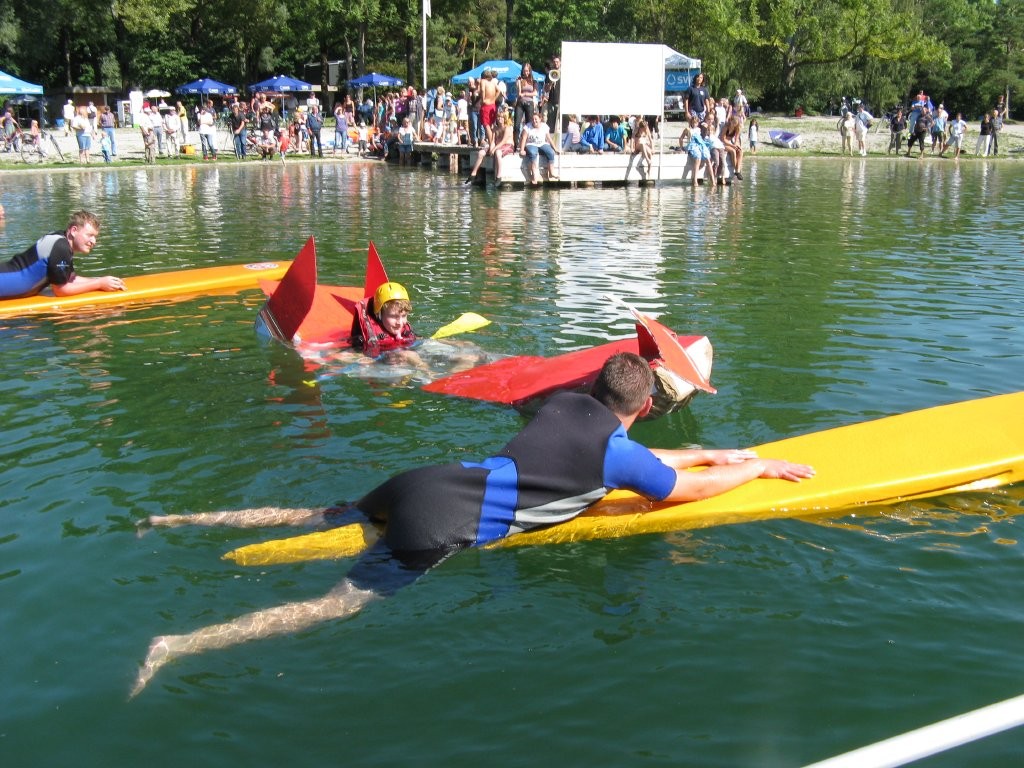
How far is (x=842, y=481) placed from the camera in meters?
5.33

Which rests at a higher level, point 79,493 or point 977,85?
point 977,85

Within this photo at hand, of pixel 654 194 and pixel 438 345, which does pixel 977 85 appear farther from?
pixel 438 345

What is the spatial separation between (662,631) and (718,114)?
22.3 meters

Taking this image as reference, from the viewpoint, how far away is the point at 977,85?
2120 inches

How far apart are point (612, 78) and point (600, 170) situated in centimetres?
228

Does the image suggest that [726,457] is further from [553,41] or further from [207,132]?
[553,41]

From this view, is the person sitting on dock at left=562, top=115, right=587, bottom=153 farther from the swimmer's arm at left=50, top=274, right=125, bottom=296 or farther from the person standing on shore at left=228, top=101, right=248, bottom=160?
the swimmer's arm at left=50, top=274, right=125, bottom=296

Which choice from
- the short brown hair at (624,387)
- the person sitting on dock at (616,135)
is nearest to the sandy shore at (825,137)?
the person sitting on dock at (616,135)

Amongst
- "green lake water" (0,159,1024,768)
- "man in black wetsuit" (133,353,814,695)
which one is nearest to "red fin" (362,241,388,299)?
"green lake water" (0,159,1024,768)

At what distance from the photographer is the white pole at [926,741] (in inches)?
84.6

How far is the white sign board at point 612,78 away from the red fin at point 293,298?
559 inches

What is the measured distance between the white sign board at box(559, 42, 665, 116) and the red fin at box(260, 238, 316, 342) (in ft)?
46.6

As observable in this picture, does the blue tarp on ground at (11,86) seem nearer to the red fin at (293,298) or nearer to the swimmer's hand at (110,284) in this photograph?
the swimmer's hand at (110,284)

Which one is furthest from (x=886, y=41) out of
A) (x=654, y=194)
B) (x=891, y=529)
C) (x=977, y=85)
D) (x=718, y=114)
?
(x=891, y=529)
